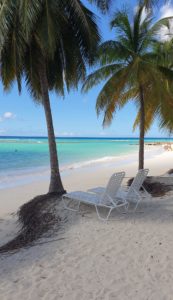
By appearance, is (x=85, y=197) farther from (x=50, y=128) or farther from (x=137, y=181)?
(x=50, y=128)

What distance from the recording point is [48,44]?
659 cm

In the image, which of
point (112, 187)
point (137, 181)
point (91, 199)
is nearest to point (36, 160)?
point (137, 181)

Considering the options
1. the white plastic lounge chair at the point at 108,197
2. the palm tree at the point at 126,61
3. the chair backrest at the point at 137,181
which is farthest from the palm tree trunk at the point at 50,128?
the palm tree at the point at 126,61

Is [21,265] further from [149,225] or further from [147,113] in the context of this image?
[147,113]

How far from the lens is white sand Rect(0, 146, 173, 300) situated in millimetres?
3193

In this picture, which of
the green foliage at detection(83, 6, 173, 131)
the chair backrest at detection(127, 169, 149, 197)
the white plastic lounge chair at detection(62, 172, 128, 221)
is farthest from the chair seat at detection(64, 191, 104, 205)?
the green foliage at detection(83, 6, 173, 131)

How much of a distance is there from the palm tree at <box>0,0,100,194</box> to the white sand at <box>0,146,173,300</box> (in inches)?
122

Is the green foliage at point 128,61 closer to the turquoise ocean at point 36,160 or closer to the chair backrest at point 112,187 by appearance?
the chair backrest at point 112,187

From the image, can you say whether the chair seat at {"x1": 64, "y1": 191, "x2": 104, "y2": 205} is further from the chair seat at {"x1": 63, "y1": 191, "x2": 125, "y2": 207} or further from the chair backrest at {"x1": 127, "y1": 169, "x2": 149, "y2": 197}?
the chair backrest at {"x1": 127, "y1": 169, "x2": 149, "y2": 197}

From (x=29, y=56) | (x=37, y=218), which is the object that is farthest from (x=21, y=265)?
(x=29, y=56)

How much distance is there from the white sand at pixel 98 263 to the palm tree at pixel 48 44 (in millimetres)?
3092

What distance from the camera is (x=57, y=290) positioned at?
3.25m

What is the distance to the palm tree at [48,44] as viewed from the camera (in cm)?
662

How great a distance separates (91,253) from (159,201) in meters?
3.93
